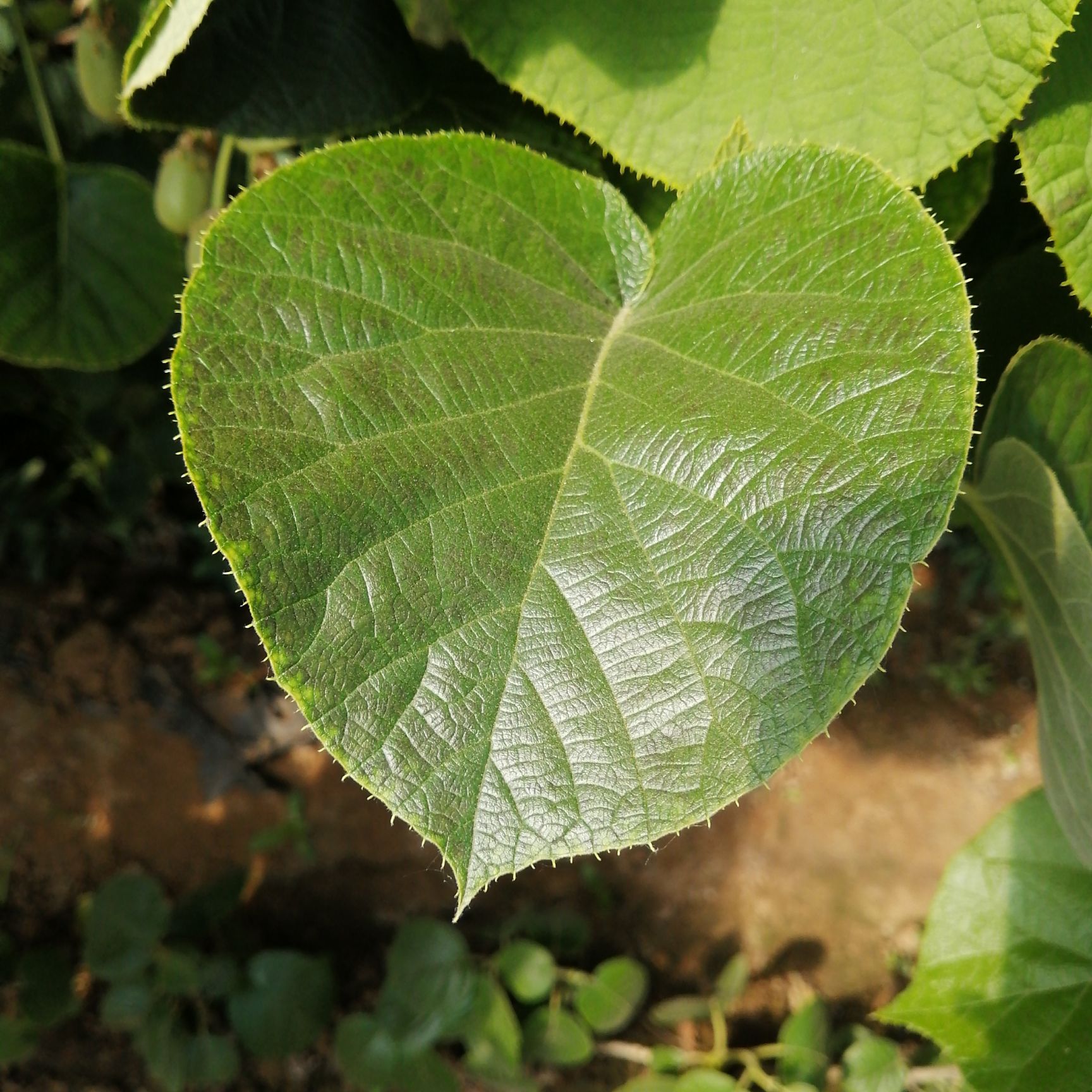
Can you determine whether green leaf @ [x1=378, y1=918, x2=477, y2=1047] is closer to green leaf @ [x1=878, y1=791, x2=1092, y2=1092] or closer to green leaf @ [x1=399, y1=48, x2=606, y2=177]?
green leaf @ [x1=878, y1=791, x2=1092, y2=1092]

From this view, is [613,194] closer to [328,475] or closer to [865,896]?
[328,475]

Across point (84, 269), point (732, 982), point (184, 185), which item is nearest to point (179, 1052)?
point (732, 982)

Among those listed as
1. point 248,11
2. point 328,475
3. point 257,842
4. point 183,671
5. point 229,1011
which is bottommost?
point 229,1011

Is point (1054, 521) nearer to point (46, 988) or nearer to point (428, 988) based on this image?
point (428, 988)

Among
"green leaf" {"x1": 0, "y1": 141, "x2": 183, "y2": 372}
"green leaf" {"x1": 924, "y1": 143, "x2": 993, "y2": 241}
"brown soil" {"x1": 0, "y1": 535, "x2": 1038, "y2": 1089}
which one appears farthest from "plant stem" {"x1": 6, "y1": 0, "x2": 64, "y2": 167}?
"brown soil" {"x1": 0, "y1": 535, "x2": 1038, "y2": 1089}

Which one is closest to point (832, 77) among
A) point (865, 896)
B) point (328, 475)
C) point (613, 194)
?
point (613, 194)
